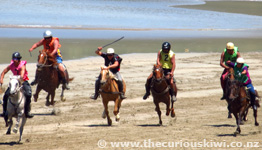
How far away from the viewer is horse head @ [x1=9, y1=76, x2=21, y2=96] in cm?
1338

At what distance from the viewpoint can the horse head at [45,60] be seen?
1772 centimetres

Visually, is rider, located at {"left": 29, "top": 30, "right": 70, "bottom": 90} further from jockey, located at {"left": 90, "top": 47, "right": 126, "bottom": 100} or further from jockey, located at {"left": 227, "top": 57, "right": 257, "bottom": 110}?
jockey, located at {"left": 227, "top": 57, "right": 257, "bottom": 110}

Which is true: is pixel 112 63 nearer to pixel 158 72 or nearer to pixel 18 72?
pixel 158 72

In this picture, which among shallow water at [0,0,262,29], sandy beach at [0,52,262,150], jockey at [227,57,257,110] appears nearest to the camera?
sandy beach at [0,52,262,150]

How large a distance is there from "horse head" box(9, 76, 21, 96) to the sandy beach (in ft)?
4.96

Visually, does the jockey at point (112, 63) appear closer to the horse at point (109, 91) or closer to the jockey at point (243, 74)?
the horse at point (109, 91)

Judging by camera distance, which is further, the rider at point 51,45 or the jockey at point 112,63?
the rider at point 51,45

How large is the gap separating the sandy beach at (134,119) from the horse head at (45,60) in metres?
1.83

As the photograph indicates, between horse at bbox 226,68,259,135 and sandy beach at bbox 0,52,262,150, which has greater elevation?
horse at bbox 226,68,259,135

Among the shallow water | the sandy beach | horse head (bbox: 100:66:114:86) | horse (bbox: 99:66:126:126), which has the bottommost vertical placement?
the sandy beach

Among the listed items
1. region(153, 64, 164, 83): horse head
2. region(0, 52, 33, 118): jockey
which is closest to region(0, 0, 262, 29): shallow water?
region(153, 64, 164, 83): horse head

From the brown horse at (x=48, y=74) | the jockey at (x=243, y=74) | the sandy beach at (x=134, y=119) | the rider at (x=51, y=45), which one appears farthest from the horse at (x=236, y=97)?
the rider at (x=51, y=45)

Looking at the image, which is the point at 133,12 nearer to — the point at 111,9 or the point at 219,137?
the point at 111,9

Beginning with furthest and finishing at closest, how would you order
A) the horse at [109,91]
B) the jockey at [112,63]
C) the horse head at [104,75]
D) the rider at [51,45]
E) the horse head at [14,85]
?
1. the rider at [51,45]
2. the jockey at [112,63]
3. the horse at [109,91]
4. the horse head at [104,75]
5. the horse head at [14,85]
